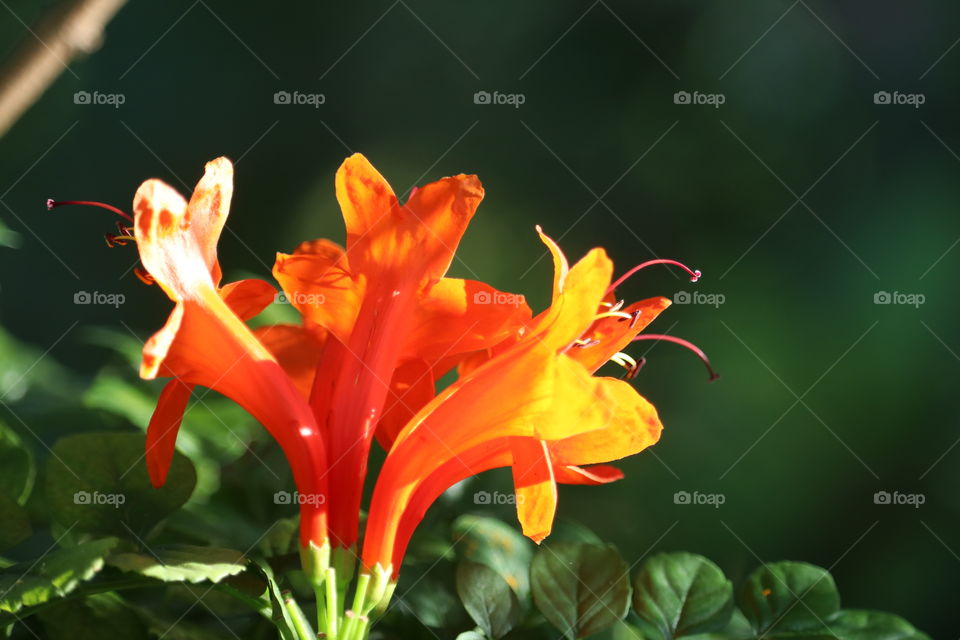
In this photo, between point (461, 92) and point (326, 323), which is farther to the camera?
point (461, 92)

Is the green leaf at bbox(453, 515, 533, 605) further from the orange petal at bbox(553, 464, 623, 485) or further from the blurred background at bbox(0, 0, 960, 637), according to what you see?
the blurred background at bbox(0, 0, 960, 637)

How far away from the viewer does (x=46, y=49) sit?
23.5 inches

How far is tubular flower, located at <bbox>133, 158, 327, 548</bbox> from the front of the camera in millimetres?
431

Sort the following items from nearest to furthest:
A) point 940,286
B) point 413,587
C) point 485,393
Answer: point 485,393 → point 413,587 → point 940,286

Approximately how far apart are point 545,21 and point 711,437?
0.52m

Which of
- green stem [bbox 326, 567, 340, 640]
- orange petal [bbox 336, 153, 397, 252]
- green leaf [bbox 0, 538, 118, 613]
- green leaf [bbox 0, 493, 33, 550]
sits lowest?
green stem [bbox 326, 567, 340, 640]

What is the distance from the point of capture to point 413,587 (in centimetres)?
57

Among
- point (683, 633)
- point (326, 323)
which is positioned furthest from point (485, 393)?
point (683, 633)

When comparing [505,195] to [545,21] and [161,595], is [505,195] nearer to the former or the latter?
[545,21]

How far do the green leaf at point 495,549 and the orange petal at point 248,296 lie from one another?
0.64 feet

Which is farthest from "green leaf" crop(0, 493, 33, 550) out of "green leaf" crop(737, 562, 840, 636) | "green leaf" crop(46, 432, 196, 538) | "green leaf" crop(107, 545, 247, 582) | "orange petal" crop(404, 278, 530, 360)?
"green leaf" crop(737, 562, 840, 636)

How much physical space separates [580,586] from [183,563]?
259 mm

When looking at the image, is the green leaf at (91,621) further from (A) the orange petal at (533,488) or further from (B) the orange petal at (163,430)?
(A) the orange petal at (533,488)

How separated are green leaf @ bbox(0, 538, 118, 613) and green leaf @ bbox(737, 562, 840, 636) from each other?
0.41 m
